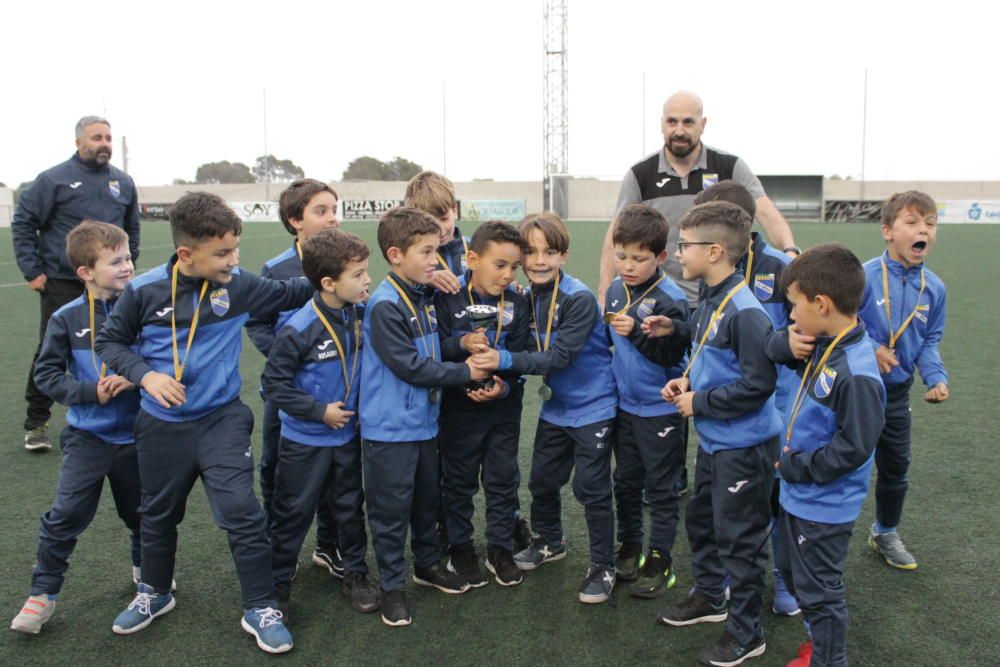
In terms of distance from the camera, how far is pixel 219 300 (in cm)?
323

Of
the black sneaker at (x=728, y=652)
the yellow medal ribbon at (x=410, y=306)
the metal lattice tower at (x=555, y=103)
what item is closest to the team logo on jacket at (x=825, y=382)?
the black sneaker at (x=728, y=652)

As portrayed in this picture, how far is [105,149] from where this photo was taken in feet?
18.4

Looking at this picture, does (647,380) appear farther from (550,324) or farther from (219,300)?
(219,300)

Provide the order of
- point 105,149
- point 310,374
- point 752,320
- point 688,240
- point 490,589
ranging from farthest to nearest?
1. point 105,149
2. point 490,589
3. point 310,374
4. point 688,240
5. point 752,320

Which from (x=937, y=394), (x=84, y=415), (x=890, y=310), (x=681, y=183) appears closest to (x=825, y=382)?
(x=937, y=394)

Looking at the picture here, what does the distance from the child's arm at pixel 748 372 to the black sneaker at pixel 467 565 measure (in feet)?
4.49

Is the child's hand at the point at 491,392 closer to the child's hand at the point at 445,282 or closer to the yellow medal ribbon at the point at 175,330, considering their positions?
the child's hand at the point at 445,282

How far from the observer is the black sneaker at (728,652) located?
2.92 metres

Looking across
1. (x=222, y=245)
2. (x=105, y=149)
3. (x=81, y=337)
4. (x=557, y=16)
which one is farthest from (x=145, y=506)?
(x=557, y=16)

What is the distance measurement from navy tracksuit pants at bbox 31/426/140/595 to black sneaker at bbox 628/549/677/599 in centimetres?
221

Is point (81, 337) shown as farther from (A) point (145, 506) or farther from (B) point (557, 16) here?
(B) point (557, 16)

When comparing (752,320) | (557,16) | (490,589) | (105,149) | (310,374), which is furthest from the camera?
(557,16)

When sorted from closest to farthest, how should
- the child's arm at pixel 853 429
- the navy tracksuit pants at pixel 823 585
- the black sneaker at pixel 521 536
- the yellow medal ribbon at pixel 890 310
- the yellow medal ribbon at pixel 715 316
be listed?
the child's arm at pixel 853 429 < the navy tracksuit pants at pixel 823 585 < the yellow medal ribbon at pixel 715 316 < the yellow medal ribbon at pixel 890 310 < the black sneaker at pixel 521 536

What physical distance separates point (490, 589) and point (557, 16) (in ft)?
162
